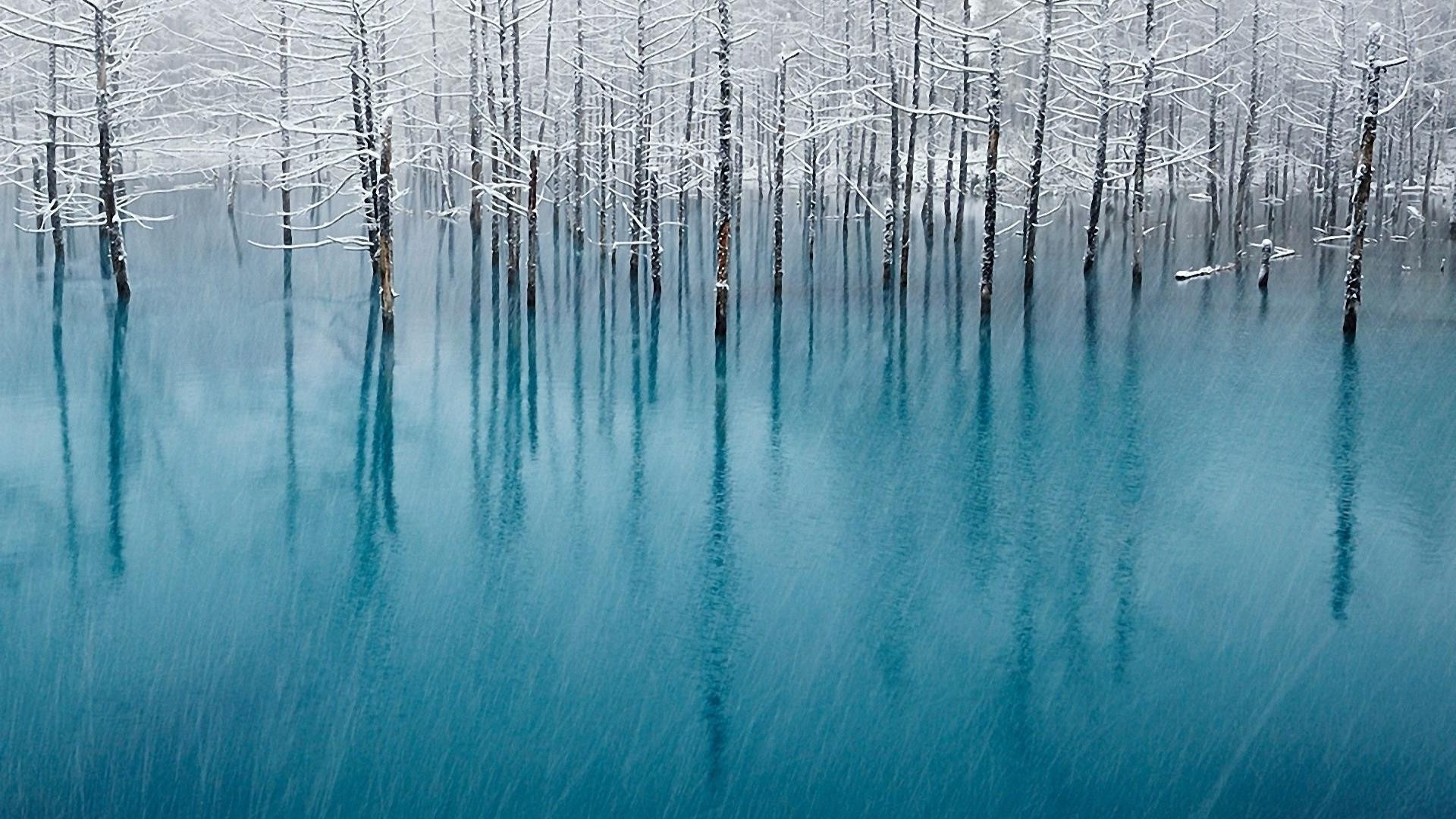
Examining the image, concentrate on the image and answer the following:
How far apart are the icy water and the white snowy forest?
412 centimetres

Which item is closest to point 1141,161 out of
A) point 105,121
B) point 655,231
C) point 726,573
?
point 655,231

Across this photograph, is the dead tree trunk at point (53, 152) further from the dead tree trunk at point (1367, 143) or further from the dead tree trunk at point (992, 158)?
the dead tree trunk at point (1367, 143)

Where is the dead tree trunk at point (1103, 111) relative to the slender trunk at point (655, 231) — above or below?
above

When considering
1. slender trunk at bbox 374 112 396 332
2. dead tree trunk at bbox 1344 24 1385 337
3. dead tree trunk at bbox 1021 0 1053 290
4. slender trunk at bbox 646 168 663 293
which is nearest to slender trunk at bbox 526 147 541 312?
slender trunk at bbox 646 168 663 293

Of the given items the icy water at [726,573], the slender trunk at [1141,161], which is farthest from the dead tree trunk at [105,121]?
the slender trunk at [1141,161]

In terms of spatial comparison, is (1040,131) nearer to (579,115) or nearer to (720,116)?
(720,116)

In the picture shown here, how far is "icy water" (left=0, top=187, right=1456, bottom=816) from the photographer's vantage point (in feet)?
29.2

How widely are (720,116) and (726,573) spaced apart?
11.6 m

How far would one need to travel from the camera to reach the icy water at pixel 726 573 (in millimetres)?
8891

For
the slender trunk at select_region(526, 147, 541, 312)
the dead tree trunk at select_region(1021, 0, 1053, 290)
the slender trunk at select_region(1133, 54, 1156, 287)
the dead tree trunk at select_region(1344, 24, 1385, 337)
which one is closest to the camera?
the dead tree trunk at select_region(1344, 24, 1385, 337)

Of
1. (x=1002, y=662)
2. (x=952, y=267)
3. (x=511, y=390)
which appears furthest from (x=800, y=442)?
(x=952, y=267)

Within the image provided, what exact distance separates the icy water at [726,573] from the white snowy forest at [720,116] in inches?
162

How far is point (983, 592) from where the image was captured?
12.3 metres

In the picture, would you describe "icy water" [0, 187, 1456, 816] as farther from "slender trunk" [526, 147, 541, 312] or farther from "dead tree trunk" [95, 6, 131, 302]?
"dead tree trunk" [95, 6, 131, 302]
